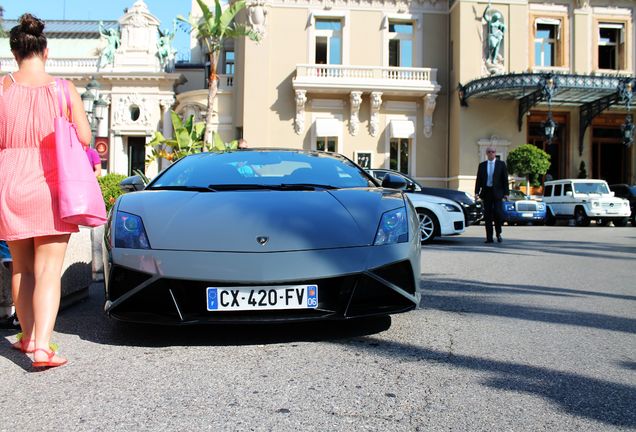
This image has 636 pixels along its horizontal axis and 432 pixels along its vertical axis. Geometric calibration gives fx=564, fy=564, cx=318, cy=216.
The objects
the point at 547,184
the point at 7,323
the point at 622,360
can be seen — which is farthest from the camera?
the point at 547,184

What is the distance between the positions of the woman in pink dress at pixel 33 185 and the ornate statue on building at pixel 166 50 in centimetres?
3075

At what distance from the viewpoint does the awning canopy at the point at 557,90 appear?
22.5 meters

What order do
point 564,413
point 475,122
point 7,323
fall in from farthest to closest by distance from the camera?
point 475,122
point 7,323
point 564,413

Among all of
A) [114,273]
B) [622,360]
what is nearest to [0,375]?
[114,273]

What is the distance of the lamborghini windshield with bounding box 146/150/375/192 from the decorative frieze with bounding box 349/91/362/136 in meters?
21.7

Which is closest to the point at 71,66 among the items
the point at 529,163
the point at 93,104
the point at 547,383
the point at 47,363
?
the point at 93,104

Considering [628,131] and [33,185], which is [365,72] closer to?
[628,131]

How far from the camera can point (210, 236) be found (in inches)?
122

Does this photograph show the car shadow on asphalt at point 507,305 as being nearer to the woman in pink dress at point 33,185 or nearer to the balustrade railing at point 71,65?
the woman in pink dress at point 33,185

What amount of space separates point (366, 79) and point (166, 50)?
12.9 meters

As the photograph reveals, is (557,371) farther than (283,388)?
Yes

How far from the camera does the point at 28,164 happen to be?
284 centimetres

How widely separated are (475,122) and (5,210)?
24.8m

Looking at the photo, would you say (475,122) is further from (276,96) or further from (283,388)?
(283,388)
